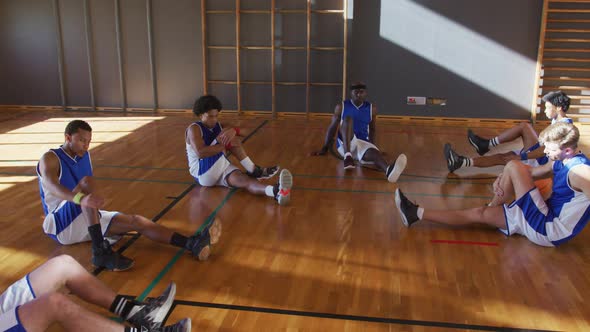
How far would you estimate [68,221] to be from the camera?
4156 mm

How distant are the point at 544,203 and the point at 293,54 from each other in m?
6.73

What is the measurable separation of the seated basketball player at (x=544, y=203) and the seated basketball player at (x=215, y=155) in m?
1.38

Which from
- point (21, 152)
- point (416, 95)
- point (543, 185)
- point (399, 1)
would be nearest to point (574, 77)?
point (416, 95)

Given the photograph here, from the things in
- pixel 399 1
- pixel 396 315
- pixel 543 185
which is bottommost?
pixel 396 315

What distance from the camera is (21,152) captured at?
7449mm

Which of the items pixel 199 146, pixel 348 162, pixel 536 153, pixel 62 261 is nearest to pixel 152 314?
pixel 62 261

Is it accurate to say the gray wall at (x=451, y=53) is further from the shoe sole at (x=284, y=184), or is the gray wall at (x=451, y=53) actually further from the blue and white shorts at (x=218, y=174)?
the shoe sole at (x=284, y=184)

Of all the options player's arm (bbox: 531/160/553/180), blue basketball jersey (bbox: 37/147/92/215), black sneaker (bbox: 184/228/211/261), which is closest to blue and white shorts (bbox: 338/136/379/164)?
player's arm (bbox: 531/160/553/180)

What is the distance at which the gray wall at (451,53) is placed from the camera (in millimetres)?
9602

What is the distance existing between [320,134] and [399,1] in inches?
115

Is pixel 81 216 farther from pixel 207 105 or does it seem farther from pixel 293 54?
pixel 293 54

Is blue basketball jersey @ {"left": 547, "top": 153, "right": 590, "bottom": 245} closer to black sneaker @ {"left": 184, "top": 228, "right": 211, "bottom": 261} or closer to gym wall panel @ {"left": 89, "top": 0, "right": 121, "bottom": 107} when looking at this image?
black sneaker @ {"left": 184, "top": 228, "right": 211, "bottom": 261}

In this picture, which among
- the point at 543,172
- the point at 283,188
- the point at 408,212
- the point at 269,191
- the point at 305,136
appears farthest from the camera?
the point at 305,136

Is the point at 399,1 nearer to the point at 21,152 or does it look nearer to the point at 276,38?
the point at 276,38
